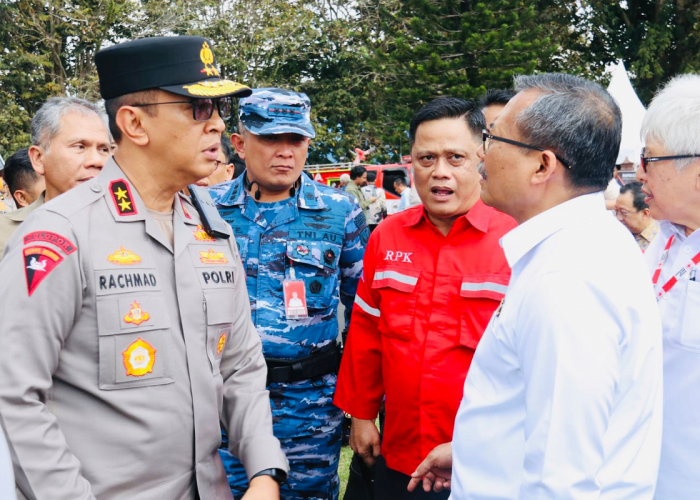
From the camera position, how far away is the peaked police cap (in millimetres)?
1775

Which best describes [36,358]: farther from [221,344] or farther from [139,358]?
[221,344]

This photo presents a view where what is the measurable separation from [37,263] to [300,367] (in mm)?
1442

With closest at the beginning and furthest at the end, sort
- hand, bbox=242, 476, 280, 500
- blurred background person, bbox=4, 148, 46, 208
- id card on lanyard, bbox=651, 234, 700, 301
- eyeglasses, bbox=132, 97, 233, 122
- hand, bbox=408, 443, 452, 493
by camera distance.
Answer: hand, bbox=242, 476, 280, 500, eyeglasses, bbox=132, 97, 233, 122, id card on lanyard, bbox=651, 234, 700, 301, hand, bbox=408, 443, 452, 493, blurred background person, bbox=4, 148, 46, 208

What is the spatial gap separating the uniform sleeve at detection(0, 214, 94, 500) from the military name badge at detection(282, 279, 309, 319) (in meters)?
1.28

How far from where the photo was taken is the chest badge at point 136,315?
159cm

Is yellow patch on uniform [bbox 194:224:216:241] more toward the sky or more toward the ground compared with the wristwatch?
more toward the sky

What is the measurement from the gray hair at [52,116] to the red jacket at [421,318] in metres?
1.57

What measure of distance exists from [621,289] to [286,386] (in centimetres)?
169

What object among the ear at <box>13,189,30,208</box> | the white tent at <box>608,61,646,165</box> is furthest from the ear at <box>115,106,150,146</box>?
the white tent at <box>608,61,646,165</box>

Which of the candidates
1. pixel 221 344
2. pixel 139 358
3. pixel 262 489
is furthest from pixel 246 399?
pixel 139 358

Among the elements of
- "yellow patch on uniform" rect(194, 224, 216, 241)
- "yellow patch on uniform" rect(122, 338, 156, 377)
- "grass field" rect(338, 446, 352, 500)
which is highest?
"yellow patch on uniform" rect(194, 224, 216, 241)

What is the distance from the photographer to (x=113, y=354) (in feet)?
5.12

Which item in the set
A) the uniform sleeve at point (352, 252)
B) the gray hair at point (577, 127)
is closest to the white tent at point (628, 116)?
the uniform sleeve at point (352, 252)

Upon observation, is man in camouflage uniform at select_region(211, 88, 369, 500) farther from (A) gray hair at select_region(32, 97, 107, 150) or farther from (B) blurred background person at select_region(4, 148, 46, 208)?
(B) blurred background person at select_region(4, 148, 46, 208)
